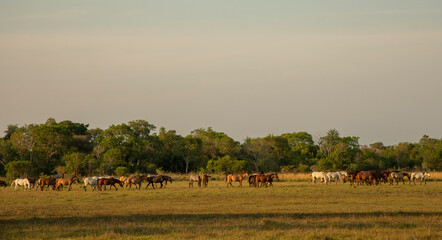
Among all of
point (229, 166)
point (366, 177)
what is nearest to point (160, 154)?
point (229, 166)

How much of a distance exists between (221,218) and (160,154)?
64.0 m

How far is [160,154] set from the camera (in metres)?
83.1

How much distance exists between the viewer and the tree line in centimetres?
6694

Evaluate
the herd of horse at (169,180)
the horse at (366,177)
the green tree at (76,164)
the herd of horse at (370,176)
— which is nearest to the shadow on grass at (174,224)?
the herd of horse at (169,180)

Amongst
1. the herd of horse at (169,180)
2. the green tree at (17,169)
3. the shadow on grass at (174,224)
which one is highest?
the green tree at (17,169)

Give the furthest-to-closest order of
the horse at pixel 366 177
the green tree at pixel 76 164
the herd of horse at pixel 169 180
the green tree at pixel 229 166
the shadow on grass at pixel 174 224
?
the green tree at pixel 229 166 → the green tree at pixel 76 164 → the horse at pixel 366 177 → the herd of horse at pixel 169 180 → the shadow on grass at pixel 174 224

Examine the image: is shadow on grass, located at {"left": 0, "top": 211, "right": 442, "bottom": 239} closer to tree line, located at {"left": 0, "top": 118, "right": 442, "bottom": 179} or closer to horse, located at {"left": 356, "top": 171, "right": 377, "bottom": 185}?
horse, located at {"left": 356, "top": 171, "right": 377, "bottom": 185}

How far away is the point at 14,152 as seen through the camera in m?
70.3

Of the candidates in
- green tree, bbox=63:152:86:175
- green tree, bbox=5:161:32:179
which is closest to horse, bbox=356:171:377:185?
green tree, bbox=63:152:86:175

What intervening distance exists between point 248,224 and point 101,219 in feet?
18.4

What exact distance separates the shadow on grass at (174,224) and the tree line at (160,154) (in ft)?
142

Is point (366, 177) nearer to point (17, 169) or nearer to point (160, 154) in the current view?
point (17, 169)

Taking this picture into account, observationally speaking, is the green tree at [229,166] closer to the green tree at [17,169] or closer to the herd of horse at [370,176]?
the herd of horse at [370,176]

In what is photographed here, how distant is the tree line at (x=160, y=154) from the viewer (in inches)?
2635
